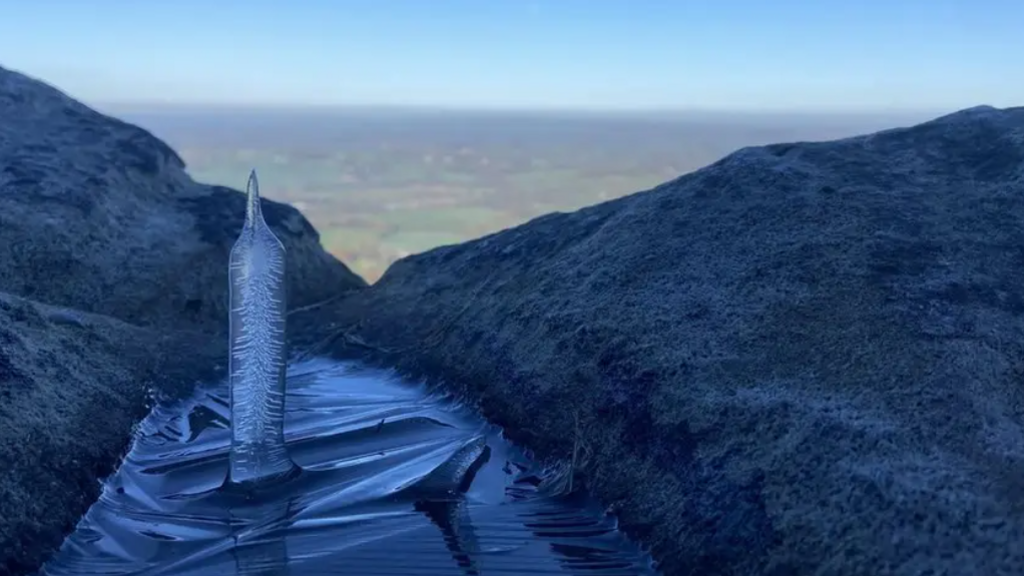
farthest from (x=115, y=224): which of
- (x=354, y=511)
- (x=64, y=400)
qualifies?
(x=354, y=511)

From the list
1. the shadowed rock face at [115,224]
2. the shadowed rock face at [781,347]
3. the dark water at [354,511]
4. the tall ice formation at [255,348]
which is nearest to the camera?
the shadowed rock face at [781,347]

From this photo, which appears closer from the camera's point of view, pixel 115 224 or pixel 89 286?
pixel 89 286

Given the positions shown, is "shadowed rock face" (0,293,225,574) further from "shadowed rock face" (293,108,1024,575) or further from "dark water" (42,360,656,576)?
"shadowed rock face" (293,108,1024,575)

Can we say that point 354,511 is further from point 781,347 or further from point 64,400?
point 781,347

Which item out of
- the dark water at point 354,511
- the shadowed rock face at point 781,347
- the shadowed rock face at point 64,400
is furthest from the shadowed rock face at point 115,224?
the dark water at point 354,511

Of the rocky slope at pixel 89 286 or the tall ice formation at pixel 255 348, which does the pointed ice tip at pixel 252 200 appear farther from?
the rocky slope at pixel 89 286

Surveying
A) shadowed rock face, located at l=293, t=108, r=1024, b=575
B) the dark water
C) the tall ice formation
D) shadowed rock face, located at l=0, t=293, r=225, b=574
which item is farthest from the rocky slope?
shadowed rock face, located at l=293, t=108, r=1024, b=575
